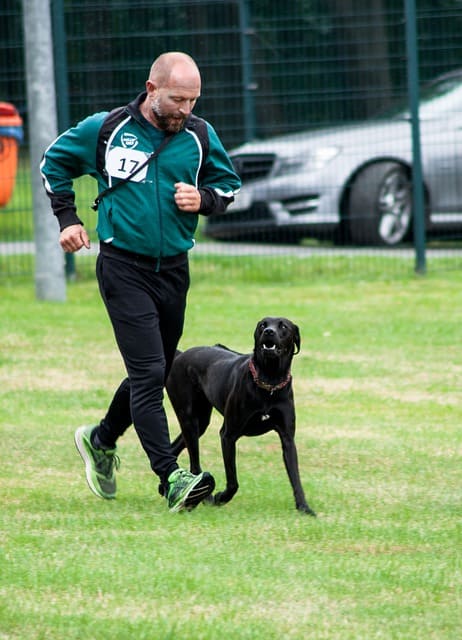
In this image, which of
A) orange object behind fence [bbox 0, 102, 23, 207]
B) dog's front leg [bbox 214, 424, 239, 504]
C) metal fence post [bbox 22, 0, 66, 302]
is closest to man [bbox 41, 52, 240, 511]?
dog's front leg [bbox 214, 424, 239, 504]

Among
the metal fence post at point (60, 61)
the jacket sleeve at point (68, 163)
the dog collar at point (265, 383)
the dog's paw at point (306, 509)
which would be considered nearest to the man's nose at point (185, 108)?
the jacket sleeve at point (68, 163)

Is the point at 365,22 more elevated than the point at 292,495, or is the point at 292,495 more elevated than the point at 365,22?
the point at 365,22

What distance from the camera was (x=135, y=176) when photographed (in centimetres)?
577

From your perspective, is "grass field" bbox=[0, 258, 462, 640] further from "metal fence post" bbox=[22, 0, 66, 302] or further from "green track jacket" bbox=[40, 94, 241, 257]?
"green track jacket" bbox=[40, 94, 241, 257]

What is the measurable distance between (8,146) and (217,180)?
28.1 feet

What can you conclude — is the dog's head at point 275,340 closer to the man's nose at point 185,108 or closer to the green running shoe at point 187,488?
the green running shoe at point 187,488

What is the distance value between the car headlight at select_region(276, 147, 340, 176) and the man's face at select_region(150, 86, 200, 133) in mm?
7932

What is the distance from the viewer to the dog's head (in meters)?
6.04

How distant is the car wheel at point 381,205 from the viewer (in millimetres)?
13844

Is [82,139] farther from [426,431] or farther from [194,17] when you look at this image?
[194,17]

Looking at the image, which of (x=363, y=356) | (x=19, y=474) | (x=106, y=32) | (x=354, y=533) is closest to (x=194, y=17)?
(x=106, y=32)

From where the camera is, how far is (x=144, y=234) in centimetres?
577

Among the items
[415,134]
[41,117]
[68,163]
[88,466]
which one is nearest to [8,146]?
[41,117]

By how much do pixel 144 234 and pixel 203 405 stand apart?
3.77 feet
